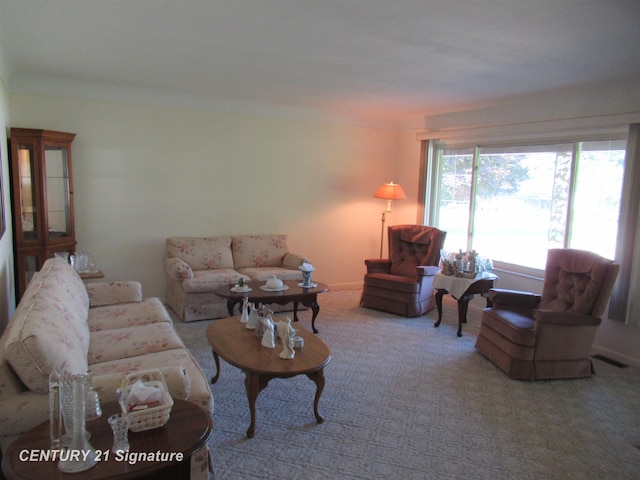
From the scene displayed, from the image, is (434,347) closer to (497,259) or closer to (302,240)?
(497,259)

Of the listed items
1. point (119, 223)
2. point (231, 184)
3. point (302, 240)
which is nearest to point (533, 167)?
point (302, 240)

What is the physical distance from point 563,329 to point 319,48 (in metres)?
2.92

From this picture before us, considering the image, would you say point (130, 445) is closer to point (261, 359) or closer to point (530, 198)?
point (261, 359)

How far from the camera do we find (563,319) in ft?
11.4

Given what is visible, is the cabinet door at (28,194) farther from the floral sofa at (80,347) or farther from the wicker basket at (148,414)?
the wicker basket at (148,414)

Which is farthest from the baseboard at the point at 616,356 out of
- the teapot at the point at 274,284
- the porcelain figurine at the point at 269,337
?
the porcelain figurine at the point at 269,337

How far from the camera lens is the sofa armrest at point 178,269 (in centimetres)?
468

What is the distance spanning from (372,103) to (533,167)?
79.0 inches

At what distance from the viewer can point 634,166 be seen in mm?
3865

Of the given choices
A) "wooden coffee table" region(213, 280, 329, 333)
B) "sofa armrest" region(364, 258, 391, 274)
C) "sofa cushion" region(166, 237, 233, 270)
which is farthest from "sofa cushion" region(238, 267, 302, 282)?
"sofa armrest" region(364, 258, 391, 274)

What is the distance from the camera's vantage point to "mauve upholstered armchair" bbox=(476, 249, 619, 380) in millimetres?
3492

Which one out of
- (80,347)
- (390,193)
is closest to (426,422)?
(80,347)

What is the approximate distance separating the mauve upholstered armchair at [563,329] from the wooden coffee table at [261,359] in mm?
1728

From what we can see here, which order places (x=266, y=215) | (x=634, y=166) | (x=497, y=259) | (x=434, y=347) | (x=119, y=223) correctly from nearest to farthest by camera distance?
(x=634, y=166)
(x=434, y=347)
(x=119, y=223)
(x=497, y=259)
(x=266, y=215)
